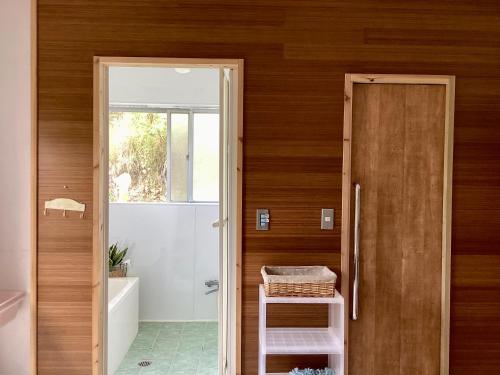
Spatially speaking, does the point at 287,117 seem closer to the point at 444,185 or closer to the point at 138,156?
the point at 444,185

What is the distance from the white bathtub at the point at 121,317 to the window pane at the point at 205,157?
3.04 ft

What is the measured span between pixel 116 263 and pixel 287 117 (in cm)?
201

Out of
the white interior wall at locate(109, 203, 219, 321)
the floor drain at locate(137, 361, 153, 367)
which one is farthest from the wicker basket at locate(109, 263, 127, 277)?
the floor drain at locate(137, 361, 153, 367)

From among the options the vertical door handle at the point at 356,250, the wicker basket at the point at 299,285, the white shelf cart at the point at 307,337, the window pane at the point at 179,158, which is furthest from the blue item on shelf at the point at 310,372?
the window pane at the point at 179,158

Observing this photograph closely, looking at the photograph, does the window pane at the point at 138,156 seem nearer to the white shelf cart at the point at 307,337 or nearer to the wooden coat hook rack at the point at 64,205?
the wooden coat hook rack at the point at 64,205

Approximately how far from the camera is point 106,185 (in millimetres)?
2273

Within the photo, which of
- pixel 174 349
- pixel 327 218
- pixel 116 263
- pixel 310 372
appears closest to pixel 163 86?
pixel 116 263

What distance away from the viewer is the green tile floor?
2.74m

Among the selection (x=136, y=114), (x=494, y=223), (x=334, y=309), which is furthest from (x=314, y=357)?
(x=136, y=114)

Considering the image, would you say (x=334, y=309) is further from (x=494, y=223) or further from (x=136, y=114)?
(x=136, y=114)

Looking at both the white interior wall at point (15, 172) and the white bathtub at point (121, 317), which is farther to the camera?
the white bathtub at point (121, 317)

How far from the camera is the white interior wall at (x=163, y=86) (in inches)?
136

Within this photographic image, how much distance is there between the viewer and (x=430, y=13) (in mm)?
2256

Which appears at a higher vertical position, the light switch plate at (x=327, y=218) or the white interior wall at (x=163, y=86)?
the white interior wall at (x=163, y=86)
